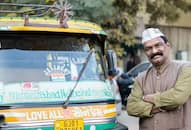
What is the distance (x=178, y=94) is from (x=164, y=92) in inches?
4.9

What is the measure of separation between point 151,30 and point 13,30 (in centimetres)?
175

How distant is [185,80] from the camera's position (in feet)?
13.8

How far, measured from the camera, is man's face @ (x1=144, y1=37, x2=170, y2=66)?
13.7 feet

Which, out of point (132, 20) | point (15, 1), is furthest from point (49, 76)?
point (132, 20)

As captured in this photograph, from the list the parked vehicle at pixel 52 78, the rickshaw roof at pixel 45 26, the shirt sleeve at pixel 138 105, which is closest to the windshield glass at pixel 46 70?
the parked vehicle at pixel 52 78

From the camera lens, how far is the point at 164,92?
13.9 feet

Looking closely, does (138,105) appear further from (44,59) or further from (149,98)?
(44,59)

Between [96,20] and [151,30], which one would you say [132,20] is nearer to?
[96,20]

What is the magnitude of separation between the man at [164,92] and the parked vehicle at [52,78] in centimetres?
118

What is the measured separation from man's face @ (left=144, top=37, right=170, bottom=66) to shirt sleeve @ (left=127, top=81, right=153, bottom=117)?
1.14ft

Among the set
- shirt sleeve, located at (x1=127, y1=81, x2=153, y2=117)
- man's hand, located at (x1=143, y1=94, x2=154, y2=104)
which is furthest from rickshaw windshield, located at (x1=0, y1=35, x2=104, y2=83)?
man's hand, located at (x1=143, y1=94, x2=154, y2=104)

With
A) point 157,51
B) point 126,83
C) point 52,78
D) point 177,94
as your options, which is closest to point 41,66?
point 52,78

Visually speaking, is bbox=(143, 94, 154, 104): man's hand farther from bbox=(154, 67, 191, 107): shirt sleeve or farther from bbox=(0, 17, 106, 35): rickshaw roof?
bbox=(0, 17, 106, 35): rickshaw roof

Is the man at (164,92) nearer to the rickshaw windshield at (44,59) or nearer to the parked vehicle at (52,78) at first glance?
the parked vehicle at (52,78)
